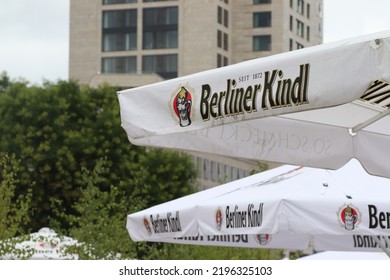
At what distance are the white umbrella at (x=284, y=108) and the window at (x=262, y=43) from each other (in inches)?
3651

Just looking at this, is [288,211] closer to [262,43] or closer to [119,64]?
[119,64]

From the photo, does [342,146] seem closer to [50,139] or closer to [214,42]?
[50,139]

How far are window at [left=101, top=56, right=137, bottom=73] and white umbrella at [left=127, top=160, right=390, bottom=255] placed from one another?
87.9 meters

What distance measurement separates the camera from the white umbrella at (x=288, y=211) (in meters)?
8.48

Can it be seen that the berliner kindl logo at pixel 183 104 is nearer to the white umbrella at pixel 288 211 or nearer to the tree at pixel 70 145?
the white umbrella at pixel 288 211

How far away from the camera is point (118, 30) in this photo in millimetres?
100250

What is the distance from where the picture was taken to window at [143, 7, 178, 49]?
9881 centimetres

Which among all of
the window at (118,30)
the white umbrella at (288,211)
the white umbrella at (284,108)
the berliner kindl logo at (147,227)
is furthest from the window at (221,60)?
the white umbrella at (284,108)

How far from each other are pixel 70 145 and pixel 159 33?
51057 millimetres

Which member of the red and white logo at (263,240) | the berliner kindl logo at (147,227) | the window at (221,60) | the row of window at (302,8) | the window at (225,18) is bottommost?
the window at (221,60)

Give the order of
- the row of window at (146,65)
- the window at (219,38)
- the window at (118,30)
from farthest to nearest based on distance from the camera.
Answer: the window at (118,30) < the row of window at (146,65) < the window at (219,38)

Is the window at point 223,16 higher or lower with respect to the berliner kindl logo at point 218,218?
higher

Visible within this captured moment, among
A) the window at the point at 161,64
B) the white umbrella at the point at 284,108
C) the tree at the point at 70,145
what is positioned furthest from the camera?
the window at the point at 161,64

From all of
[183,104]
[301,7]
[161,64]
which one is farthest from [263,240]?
[301,7]
